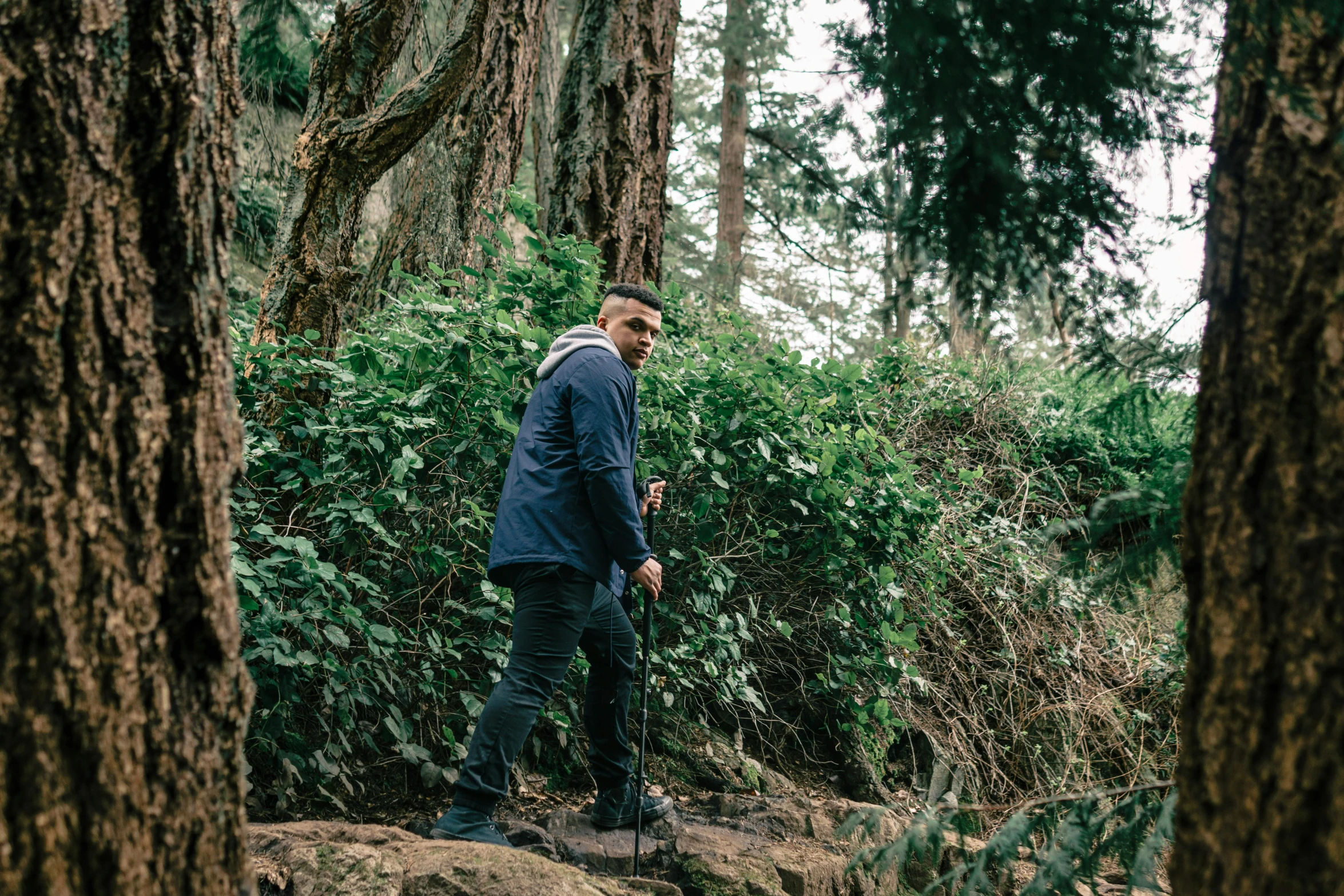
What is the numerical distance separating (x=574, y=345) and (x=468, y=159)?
10.7 feet

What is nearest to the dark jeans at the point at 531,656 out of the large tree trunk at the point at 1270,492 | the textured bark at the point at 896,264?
the textured bark at the point at 896,264

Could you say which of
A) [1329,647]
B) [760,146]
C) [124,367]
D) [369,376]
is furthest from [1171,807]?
[760,146]

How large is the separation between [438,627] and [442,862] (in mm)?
1609

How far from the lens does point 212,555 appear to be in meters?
1.52

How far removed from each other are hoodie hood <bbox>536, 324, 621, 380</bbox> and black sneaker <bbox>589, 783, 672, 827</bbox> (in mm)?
1876

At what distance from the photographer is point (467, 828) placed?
139 inches

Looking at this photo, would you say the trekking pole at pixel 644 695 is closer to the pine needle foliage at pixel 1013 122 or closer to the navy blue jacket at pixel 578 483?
the navy blue jacket at pixel 578 483

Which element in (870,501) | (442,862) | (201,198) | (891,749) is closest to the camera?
(201,198)

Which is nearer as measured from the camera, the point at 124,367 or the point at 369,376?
the point at 124,367

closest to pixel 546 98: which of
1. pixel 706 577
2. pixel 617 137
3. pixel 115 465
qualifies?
pixel 617 137

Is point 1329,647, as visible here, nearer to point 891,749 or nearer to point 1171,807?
point 1171,807

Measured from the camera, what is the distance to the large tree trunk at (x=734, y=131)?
13.1m

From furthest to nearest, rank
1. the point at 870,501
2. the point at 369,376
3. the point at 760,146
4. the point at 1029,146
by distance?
the point at 760,146 < the point at 870,501 < the point at 369,376 < the point at 1029,146

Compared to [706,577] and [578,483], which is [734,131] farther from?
[578,483]
